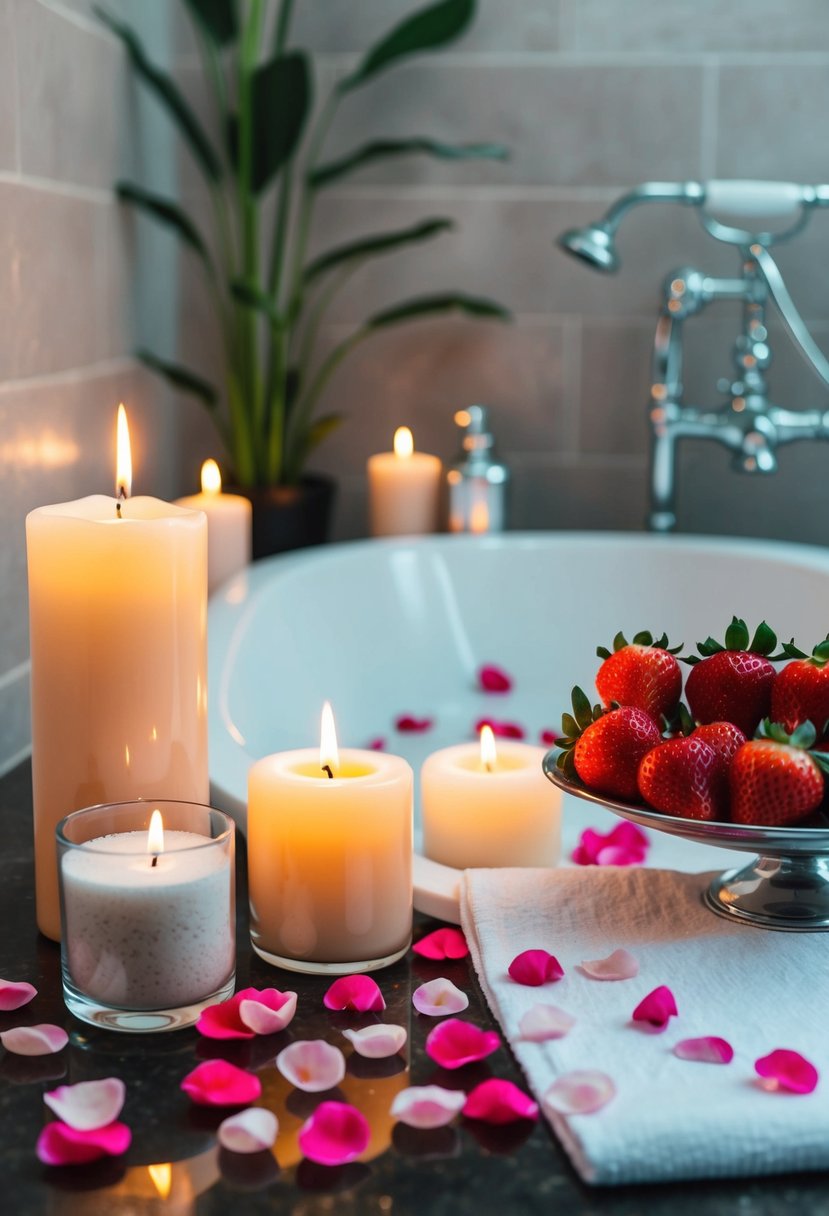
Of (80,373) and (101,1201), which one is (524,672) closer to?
(80,373)

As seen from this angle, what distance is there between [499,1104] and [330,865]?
171 millimetres

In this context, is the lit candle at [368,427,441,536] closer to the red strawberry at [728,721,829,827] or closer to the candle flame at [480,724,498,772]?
the candle flame at [480,724,498,772]

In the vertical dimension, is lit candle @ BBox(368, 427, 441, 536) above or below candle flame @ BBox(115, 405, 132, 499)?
below

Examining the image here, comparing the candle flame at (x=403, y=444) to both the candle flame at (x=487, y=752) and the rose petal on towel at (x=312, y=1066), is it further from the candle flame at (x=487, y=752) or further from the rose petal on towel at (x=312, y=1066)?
the rose petal on towel at (x=312, y=1066)

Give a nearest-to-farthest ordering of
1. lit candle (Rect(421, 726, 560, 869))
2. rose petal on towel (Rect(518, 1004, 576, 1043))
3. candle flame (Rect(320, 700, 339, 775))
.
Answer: rose petal on towel (Rect(518, 1004, 576, 1043))
candle flame (Rect(320, 700, 339, 775))
lit candle (Rect(421, 726, 560, 869))

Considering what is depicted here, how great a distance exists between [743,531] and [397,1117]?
1530 mm

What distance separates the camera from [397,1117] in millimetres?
612

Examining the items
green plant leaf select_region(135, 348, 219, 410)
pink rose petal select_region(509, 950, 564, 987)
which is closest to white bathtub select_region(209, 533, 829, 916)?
green plant leaf select_region(135, 348, 219, 410)

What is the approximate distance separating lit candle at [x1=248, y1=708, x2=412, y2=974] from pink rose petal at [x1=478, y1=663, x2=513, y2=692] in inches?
40.6

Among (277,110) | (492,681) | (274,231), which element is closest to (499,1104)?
(492,681)

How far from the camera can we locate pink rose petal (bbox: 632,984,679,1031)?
2.17 ft

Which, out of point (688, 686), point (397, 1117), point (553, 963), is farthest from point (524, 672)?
point (397, 1117)

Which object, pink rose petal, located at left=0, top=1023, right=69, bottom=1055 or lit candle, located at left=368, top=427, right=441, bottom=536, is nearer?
pink rose petal, located at left=0, top=1023, right=69, bottom=1055

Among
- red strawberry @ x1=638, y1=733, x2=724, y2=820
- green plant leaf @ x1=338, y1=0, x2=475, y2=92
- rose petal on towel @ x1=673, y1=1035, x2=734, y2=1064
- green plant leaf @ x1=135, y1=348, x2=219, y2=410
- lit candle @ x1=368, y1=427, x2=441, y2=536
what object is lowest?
rose petal on towel @ x1=673, y1=1035, x2=734, y2=1064
